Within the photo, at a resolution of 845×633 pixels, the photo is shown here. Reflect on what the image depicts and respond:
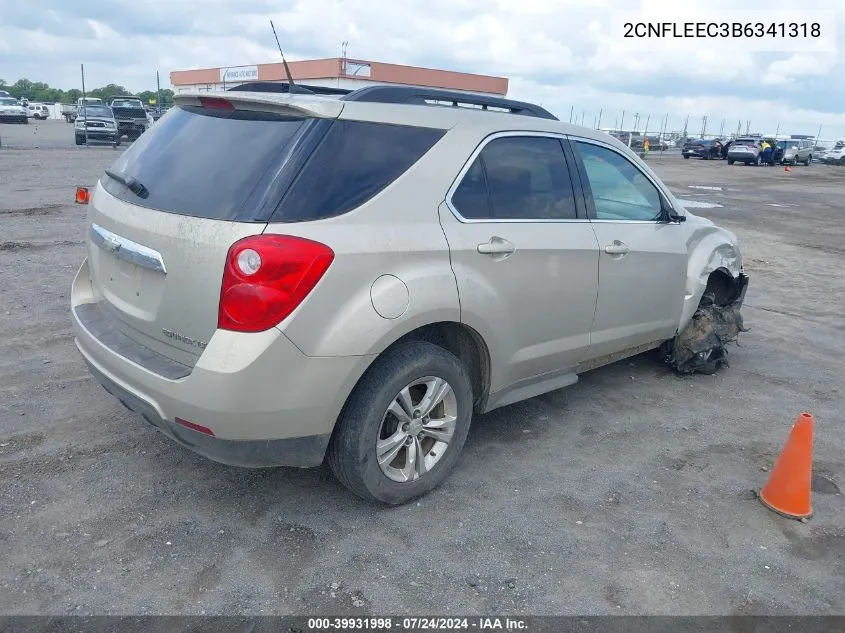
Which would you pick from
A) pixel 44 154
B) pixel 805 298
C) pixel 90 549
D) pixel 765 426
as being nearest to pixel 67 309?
pixel 90 549

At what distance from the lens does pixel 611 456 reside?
13.4ft

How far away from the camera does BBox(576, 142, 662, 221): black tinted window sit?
14.1ft

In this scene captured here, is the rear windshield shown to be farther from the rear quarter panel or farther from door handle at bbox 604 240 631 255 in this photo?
door handle at bbox 604 240 631 255

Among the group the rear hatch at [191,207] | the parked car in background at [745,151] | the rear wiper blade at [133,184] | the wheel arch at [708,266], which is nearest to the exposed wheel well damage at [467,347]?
the rear hatch at [191,207]

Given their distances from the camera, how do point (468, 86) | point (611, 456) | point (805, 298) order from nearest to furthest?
point (611, 456)
point (805, 298)
point (468, 86)

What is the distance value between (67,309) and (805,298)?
7.94m

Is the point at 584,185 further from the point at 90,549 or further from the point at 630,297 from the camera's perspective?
the point at 90,549

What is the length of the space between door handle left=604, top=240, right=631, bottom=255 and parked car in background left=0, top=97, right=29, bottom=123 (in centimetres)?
4574

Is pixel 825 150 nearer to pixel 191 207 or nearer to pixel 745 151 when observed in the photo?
pixel 745 151

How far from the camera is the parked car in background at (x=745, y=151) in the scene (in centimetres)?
4012

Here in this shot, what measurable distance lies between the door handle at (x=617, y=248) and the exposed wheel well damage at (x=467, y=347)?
1.11 m

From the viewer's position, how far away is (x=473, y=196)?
3.48m

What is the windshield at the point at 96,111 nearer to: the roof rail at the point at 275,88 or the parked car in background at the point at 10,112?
the parked car in background at the point at 10,112

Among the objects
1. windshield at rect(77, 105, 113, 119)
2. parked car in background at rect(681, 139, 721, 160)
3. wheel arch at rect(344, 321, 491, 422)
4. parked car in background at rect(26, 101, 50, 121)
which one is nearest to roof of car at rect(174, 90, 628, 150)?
wheel arch at rect(344, 321, 491, 422)
